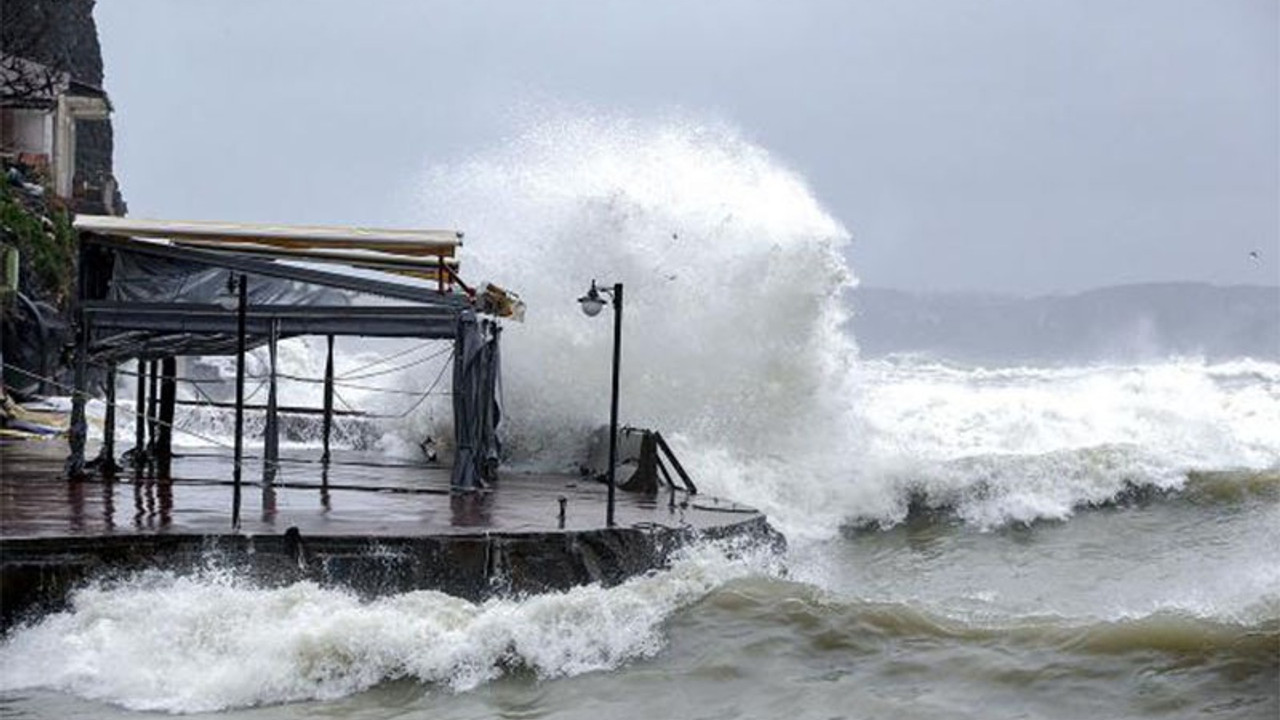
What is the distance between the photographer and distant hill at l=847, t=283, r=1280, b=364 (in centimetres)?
8156

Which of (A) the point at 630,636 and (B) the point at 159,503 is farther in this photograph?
(B) the point at 159,503

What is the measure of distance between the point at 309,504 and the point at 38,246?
21550mm

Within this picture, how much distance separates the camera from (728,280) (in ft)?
78.5

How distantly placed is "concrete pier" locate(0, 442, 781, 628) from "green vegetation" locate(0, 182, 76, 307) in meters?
17.3

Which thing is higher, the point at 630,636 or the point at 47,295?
the point at 47,295

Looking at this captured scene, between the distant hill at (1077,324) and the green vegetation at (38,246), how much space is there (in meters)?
47.3

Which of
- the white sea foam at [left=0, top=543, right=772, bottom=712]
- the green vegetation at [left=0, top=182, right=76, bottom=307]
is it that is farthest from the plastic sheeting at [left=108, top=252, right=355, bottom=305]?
the green vegetation at [left=0, top=182, right=76, bottom=307]

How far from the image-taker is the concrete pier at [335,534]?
1117cm

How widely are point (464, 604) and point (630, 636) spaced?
1.19 metres

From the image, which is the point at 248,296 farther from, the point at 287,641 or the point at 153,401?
the point at 287,641

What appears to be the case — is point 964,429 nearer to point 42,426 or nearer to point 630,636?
point 42,426

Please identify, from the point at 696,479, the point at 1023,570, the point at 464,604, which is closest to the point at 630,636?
the point at 464,604

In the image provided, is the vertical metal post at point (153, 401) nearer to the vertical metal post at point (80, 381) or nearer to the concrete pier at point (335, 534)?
the concrete pier at point (335, 534)

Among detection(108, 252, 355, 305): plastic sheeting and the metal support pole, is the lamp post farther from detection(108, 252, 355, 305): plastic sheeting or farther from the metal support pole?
the metal support pole
